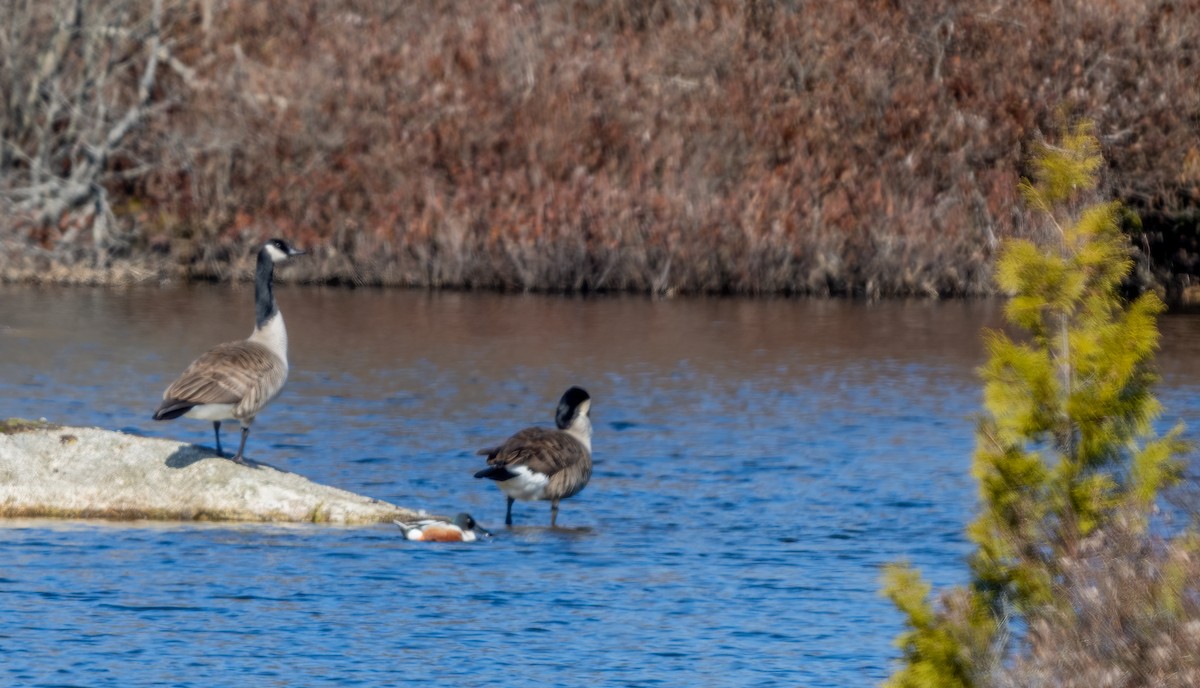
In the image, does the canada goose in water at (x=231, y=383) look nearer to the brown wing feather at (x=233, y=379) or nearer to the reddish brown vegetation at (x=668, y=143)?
the brown wing feather at (x=233, y=379)

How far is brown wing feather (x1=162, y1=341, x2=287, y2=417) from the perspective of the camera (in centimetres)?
1373

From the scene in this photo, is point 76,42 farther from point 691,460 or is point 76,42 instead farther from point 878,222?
point 691,460

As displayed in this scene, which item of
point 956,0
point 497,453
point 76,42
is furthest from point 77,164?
point 497,453

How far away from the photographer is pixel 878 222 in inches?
1428

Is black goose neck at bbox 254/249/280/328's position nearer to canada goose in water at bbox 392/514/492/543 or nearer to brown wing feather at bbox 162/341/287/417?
brown wing feather at bbox 162/341/287/417

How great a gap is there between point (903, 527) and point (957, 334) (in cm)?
1502

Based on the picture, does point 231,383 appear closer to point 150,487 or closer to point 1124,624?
point 150,487

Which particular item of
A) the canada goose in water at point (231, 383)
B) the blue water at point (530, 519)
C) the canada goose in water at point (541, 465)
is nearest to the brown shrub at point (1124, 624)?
the blue water at point (530, 519)

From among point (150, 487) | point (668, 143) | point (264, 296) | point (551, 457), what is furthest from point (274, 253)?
point (668, 143)

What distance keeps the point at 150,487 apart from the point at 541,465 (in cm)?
298

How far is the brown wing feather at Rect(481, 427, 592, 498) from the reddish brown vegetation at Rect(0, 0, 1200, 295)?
21.2m

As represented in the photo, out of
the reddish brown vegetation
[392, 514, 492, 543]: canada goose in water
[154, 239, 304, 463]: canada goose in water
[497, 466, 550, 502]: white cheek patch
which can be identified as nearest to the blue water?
[392, 514, 492, 543]: canada goose in water

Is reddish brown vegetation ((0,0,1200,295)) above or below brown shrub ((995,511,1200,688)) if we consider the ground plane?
above

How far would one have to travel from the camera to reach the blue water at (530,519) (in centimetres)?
1088
